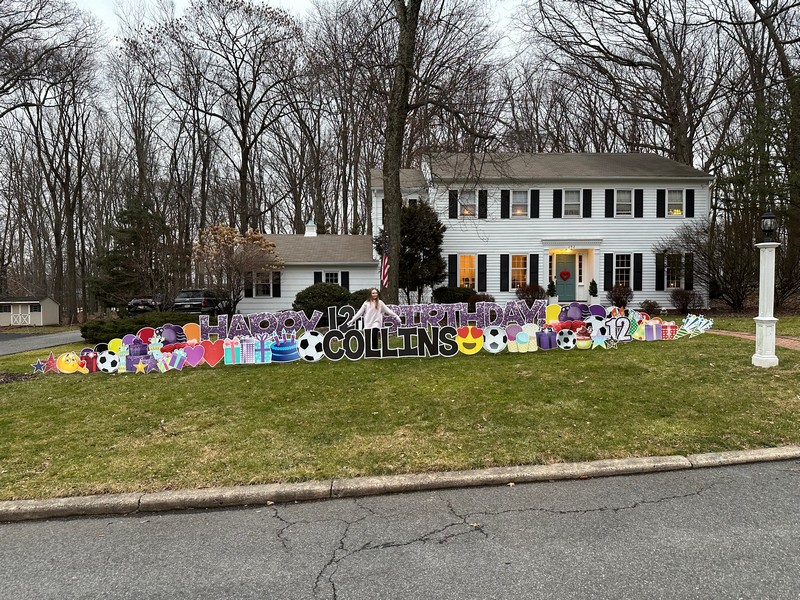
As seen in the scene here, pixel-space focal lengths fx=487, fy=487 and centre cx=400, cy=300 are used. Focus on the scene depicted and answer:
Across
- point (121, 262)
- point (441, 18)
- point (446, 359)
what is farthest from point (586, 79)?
point (121, 262)

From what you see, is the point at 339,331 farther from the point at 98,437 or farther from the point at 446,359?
the point at 98,437

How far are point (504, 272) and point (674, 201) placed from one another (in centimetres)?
864

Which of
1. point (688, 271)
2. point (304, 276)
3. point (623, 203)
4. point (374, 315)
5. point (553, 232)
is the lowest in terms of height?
point (374, 315)

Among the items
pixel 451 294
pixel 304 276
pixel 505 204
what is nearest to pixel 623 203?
pixel 505 204

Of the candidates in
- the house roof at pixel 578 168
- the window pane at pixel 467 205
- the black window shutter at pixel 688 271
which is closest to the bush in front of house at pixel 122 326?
the house roof at pixel 578 168

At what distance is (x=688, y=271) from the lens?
20656 millimetres

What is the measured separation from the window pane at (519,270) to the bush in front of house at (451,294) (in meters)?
2.61

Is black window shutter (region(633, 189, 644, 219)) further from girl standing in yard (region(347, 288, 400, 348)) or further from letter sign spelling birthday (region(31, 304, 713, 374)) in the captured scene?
girl standing in yard (region(347, 288, 400, 348))

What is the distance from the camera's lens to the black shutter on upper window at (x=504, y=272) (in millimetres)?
22922

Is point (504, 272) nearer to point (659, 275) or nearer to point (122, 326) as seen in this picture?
point (659, 275)

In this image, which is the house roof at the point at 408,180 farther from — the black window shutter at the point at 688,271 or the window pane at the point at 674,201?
the black window shutter at the point at 688,271

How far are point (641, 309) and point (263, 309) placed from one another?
17.9m

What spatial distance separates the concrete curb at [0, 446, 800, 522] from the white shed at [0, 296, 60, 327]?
28155 mm

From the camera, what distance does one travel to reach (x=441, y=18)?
1435 centimetres
